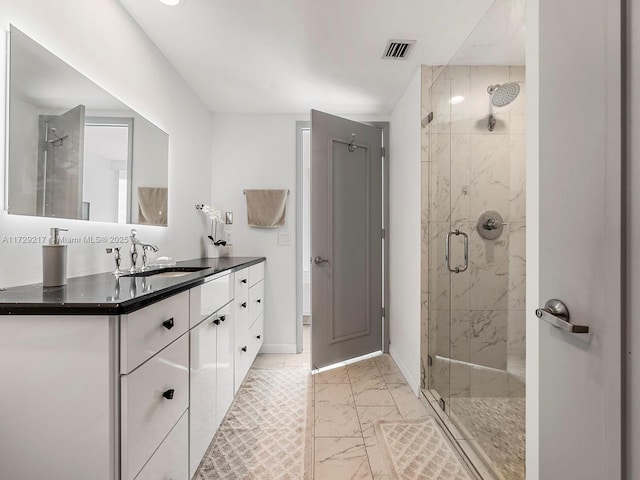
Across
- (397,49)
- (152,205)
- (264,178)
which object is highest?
(397,49)

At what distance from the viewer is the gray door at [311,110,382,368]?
116 inches

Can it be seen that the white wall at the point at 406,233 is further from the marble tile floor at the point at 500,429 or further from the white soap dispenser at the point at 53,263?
the white soap dispenser at the point at 53,263

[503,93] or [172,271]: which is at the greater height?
[503,93]

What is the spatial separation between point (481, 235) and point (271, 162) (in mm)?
2319

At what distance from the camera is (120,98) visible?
1.85m

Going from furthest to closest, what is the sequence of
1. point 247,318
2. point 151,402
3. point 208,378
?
point 247,318 < point 208,378 < point 151,402

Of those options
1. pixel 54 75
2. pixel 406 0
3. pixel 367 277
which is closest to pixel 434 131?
pixel 406 0

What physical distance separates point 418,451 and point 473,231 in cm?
119

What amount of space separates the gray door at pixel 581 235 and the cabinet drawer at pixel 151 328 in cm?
114

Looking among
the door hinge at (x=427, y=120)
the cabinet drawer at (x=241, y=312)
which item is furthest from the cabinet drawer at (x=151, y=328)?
the door hinge at (x=427, y=120)

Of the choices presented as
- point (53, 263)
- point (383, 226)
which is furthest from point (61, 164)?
point (383, 226)

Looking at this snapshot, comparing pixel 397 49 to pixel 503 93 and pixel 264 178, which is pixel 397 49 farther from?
A: pixel 264 178

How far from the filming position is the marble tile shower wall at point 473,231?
143cm

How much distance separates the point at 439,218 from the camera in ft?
7.43
